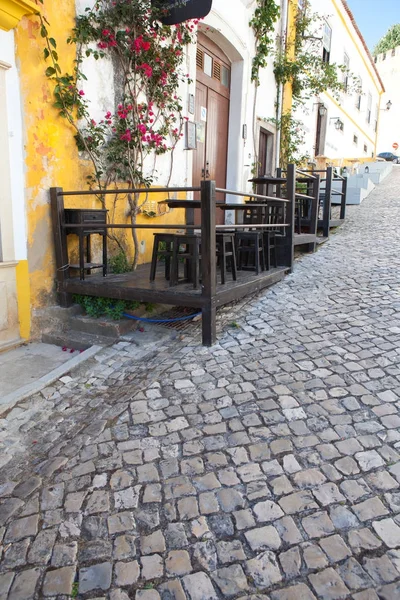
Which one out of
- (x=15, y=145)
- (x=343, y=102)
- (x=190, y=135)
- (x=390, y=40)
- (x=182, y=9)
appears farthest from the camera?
(x=390, y=40)

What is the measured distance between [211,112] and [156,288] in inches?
188

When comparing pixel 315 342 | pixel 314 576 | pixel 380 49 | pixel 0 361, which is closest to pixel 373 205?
pixel 315 342

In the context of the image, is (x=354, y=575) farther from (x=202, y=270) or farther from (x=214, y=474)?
(x=202, y=270)

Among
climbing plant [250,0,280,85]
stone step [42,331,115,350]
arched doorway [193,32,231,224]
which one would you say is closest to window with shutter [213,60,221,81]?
arched doorway [193,32,231,224]

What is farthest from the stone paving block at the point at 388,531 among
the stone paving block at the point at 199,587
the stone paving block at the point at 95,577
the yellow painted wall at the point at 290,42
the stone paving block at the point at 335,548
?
the yellow painted wall at the point at 290,42

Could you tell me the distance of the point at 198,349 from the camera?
3.87m

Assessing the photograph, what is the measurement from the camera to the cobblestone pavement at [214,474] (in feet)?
6.22

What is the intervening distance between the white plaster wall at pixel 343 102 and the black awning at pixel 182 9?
7.14 m

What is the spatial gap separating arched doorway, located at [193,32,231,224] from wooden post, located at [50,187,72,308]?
10.9ft

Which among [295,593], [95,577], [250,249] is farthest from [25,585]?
[250,249]

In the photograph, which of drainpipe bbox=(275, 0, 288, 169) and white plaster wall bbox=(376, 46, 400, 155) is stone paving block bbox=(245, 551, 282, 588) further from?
white plaster wall bbox=(376, 46, 400, 155)

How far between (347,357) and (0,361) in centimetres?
300

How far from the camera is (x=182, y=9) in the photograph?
5.00m

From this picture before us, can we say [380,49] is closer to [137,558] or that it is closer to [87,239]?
[87,239]
